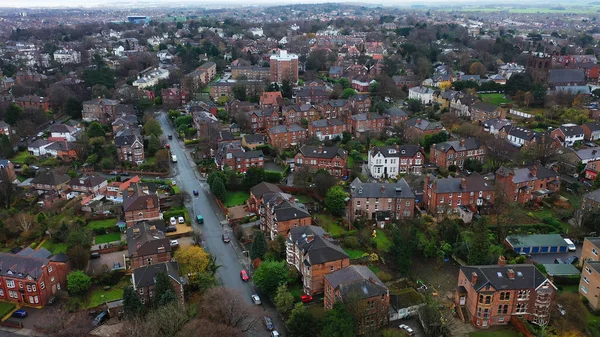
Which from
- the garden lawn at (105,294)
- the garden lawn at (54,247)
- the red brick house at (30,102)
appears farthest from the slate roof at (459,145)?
the red brick house at (30,102)

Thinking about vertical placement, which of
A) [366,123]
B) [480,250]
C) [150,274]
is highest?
[366,123]

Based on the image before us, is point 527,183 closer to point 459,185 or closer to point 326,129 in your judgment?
point 459,185

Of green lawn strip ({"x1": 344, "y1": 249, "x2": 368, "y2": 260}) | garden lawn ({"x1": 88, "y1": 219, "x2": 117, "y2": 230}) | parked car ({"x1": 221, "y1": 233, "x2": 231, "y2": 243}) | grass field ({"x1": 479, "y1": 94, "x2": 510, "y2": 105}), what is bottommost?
garden lawn ({"x1": 88, "y1": 219, "x2": 117, "y2": 230})

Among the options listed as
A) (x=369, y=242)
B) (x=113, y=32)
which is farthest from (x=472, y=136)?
(x=113, y=32)

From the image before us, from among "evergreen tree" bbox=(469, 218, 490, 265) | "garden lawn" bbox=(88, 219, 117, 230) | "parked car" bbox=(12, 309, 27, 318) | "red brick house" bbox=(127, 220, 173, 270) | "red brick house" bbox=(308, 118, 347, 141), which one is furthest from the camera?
"red brick house" bbox=(308, 118, 347, 141)

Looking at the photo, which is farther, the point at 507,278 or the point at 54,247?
the point at 54,247

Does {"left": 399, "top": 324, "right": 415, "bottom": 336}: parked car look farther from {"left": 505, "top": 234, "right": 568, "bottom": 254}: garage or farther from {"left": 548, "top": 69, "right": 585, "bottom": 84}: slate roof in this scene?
{"left": 548, "top": 69, "right": 585, "bottom": 84}: slate roof

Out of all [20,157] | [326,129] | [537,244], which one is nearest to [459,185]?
[537,244]

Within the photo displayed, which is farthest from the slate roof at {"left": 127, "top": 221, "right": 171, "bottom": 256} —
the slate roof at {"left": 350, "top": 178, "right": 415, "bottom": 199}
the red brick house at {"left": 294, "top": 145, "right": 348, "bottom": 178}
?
the red brick house at {"left": 294, "top": 145, "right": 348, "bottom": 178}

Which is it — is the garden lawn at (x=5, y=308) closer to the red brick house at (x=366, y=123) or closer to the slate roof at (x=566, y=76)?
the red brick house at (x=366, y=123)
